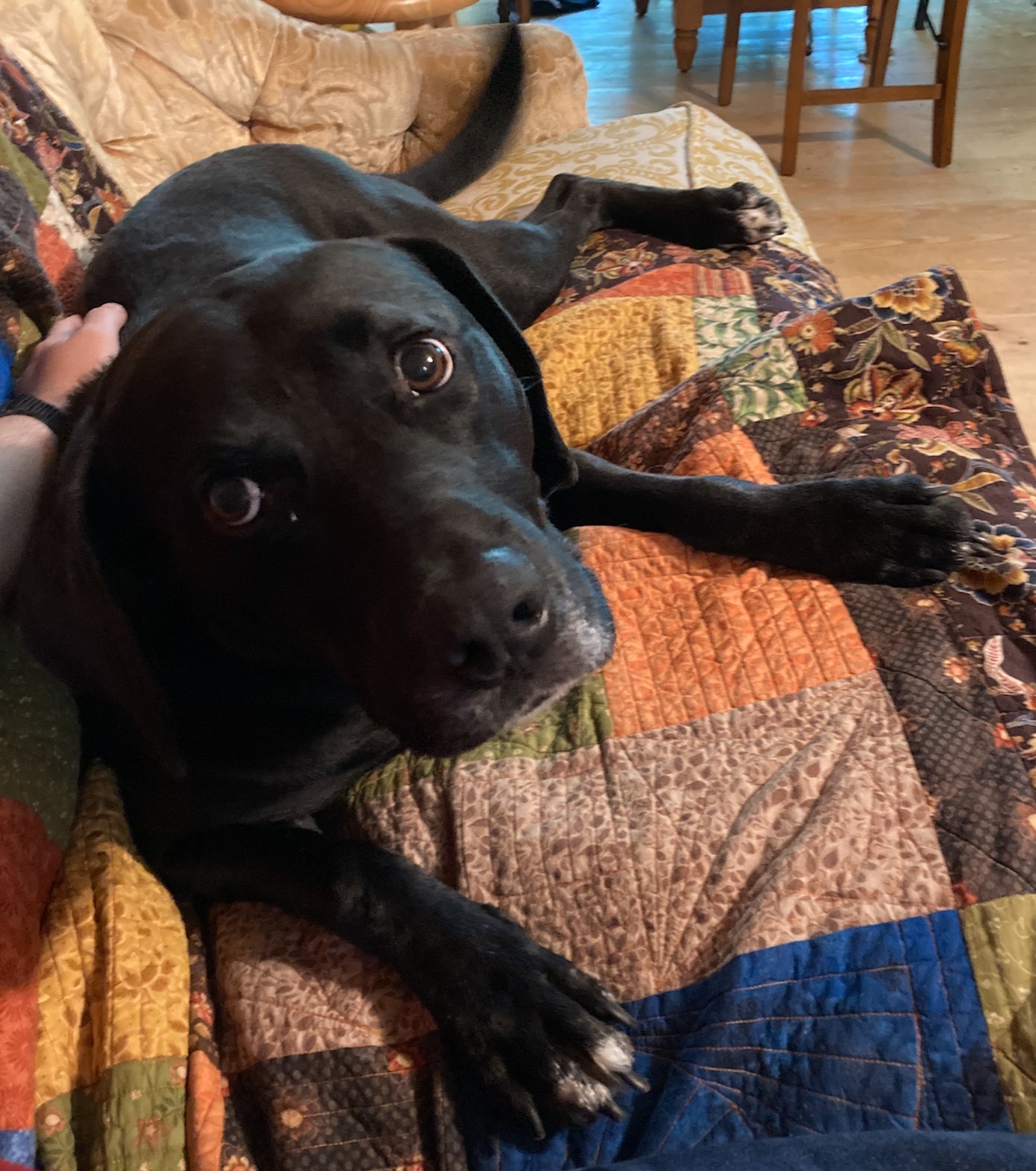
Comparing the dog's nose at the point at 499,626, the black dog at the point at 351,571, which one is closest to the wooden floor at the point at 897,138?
the black dog at the point at 351,571

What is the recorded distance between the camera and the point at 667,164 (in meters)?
2.37

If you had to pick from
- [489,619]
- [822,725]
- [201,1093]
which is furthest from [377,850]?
[822,725]

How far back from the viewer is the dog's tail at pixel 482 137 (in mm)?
2531

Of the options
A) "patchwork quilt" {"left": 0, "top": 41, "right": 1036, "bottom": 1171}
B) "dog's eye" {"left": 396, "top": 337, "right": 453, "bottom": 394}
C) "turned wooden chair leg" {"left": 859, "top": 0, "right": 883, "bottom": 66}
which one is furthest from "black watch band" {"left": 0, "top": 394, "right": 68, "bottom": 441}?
"turned wooden chair leg" {"left": 859, "top": 0, "right": 883, "bottom": 66}

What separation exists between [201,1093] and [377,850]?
305mm

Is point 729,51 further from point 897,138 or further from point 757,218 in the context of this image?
point 757,218

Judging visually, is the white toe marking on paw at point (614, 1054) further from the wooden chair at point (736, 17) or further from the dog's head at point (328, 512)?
the wooden chair at point (736, 17)

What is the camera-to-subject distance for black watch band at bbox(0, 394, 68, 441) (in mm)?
1318

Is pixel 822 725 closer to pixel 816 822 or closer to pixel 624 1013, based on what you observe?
pixel 816 822

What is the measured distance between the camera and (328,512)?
0.99m

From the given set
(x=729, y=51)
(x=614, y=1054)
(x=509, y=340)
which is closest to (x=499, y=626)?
(x=614, y=1054)

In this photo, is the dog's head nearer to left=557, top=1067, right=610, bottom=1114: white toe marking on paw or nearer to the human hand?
the human hand

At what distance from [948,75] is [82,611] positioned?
4109 mm

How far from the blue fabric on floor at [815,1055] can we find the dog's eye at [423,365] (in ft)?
2.26
